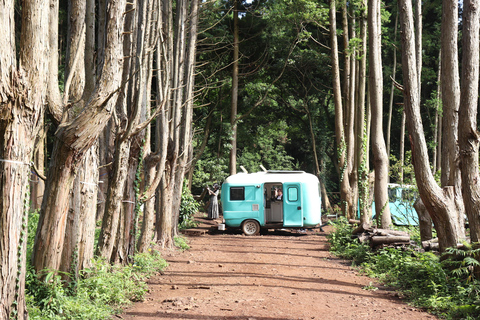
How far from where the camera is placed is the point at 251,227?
16.9 m

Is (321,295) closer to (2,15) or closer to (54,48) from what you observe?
(54,48)

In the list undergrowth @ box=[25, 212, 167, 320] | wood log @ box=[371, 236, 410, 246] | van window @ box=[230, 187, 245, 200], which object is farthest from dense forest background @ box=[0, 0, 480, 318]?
van window @ box=[230, 187, 245, 200]

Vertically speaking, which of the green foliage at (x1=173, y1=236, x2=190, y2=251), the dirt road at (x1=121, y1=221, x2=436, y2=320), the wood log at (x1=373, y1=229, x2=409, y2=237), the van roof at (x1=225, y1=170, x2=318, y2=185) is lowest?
the dirt road at (x1=121, y1=221, x2=436, y2=320)

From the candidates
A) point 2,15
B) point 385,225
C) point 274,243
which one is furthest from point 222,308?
point 274,243

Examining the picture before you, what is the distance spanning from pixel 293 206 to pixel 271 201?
3.01 ft

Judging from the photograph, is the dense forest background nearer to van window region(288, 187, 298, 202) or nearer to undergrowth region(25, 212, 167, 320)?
undergrowth region(25, 212, 167, 320)

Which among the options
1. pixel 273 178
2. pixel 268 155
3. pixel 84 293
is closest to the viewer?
pixel 84 293

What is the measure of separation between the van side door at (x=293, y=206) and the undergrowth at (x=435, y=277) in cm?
653

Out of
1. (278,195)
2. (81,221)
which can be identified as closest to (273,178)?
(278,195)

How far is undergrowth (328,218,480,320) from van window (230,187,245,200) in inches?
289

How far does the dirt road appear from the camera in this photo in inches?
233

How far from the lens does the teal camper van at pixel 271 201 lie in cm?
1647

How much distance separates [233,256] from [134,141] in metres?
4.41

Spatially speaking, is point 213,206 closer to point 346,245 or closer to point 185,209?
point 185,209
